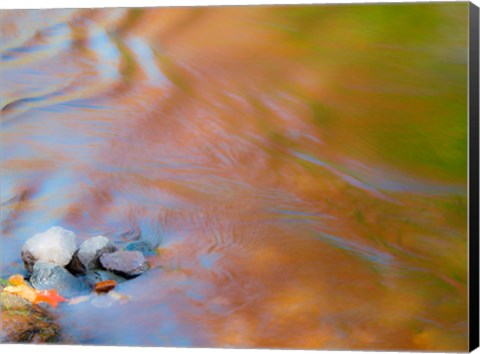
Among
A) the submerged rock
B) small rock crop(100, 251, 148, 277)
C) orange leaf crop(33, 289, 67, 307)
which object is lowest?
the submerged rock

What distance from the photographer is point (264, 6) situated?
497 cm

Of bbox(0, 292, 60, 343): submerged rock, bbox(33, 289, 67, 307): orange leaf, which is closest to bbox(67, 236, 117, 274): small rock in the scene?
bbox(33, 289, 67, 307): orange leaf

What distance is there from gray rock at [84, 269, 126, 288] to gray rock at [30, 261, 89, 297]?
0.03 m

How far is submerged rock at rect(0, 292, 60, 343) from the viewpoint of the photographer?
5035 mm

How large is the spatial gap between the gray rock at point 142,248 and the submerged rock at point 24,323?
507 mm

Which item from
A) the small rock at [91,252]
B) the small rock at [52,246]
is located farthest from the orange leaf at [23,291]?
the small rock at [91,252]

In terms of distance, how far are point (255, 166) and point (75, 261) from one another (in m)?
0.99

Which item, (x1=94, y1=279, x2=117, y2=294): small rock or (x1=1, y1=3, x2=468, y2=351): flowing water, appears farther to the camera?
(x1=94, y1=279, x2=117, y2=294): small rock

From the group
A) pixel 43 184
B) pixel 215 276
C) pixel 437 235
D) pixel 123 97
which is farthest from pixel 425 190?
pixel 43 184

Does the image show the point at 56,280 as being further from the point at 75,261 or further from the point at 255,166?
the point at 255,166

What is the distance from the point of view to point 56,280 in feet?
16.5

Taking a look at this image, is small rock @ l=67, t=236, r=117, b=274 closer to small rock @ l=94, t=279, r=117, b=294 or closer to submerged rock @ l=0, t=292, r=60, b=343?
small rock @ l=94, t=279, r=117, b=294

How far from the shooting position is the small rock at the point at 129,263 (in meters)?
4.99

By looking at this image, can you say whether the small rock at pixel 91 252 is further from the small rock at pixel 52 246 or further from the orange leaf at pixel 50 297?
the orange leaf at pixel 50 297
